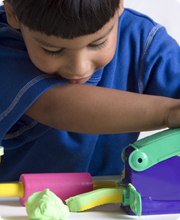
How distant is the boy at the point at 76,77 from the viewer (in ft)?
1.66

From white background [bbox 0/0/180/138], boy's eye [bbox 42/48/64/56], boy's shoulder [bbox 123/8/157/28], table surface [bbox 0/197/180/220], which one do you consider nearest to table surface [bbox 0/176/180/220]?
table surface [bbox 0/197/180/220]

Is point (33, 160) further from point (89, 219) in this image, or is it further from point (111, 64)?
point (89, 219)

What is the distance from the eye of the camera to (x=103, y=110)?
1.72ft

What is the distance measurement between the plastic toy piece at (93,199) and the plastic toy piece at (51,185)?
38 millimetres

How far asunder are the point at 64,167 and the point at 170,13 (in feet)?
A: 1.92

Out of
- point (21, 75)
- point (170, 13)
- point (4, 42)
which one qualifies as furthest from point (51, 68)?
point (170, 13)

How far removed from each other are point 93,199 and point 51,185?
0.07 m

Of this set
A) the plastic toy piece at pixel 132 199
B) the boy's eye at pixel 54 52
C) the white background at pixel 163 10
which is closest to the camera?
the plastic toy piece at pixel 132 199

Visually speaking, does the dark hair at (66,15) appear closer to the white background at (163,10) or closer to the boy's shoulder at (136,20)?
the boy's shoulder at (136,20)

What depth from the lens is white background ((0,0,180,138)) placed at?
1077 millimetres

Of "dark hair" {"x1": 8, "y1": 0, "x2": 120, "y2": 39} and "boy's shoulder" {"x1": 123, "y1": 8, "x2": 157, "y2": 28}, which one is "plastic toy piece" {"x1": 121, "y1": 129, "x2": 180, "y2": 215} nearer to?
"dark hair" {"x1": 8, "y1": 0, "x2": 120, "y2": 39}

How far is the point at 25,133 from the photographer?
29.0 inches

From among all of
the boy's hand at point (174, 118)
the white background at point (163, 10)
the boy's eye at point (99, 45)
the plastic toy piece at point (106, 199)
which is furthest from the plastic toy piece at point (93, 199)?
the white background at point (163, 10)

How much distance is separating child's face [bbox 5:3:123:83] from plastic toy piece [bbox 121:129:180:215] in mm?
157
